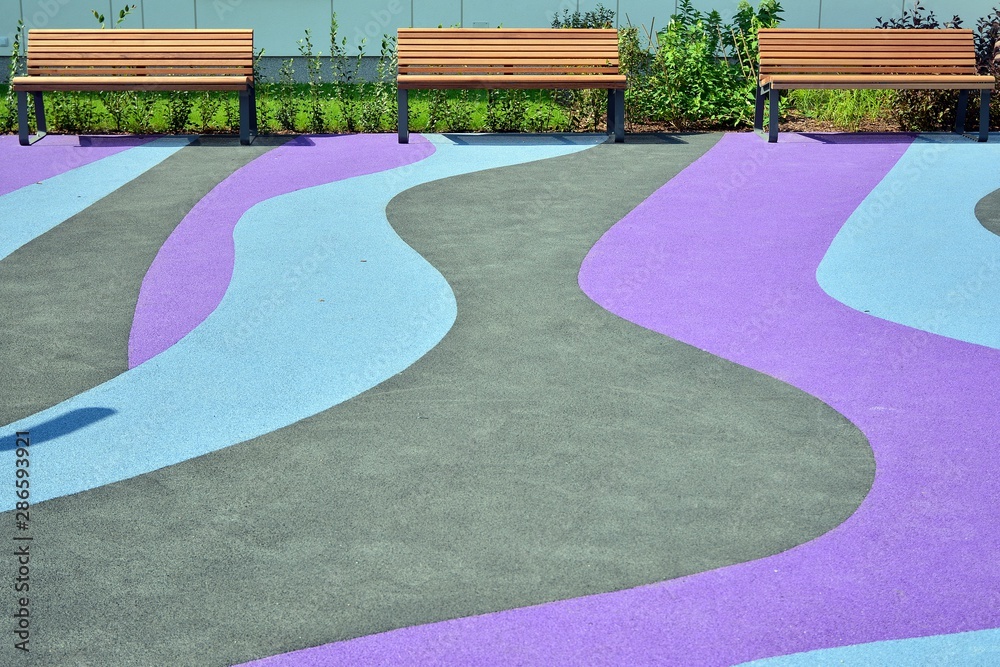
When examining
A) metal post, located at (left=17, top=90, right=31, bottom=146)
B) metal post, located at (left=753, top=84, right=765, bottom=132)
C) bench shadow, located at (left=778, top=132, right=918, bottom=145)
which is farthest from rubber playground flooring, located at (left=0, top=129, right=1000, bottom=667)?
metal post, located at (left=753, top=84, right=765, bottom=132)

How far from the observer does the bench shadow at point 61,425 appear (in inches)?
193

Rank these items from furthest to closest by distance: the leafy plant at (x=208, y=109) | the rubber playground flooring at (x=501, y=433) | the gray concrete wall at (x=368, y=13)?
1. the gray concrete wall at (x=368, y=13)
2. the leafy plant at (x=208, y=109)
3. the rubber playground flooring at (x=501, y=433)

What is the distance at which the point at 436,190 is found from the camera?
34.7ft

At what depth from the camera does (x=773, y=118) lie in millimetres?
13375

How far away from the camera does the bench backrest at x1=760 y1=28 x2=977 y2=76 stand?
1373 cm

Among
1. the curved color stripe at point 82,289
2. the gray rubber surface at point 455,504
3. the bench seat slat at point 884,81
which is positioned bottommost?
the gray rubber surface at point 455,504

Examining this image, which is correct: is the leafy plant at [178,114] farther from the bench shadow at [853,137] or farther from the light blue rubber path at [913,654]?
the light blue rubber path at [913,654]

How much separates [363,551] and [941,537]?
6.52ft

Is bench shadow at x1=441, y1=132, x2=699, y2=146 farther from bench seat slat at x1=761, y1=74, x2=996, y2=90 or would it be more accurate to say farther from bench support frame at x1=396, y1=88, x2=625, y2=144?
bench seat slat at x1=761, y1=74, x2=996, y2=90

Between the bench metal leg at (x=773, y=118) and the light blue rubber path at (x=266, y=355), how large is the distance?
585cm

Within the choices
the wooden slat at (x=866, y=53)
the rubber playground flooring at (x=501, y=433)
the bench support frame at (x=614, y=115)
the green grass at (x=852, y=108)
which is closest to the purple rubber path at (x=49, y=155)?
the rubber playground flooring at (x=501, y=433)

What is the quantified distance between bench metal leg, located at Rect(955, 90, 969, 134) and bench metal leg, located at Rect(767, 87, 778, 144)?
96.3 inches

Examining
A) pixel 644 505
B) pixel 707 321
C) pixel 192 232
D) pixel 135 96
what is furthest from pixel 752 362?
pixel 135 96

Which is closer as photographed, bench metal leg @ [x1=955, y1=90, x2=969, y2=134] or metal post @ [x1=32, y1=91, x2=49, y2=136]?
metal post @ [x1=32, y1=91, x2=49, y2=136]
